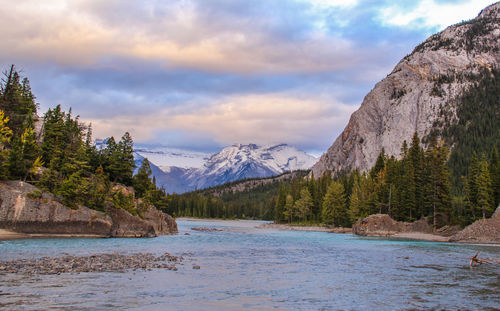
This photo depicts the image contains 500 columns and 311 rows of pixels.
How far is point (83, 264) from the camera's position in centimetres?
2984

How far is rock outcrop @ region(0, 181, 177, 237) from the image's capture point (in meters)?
51.8

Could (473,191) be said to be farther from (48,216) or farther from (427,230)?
(48,216)

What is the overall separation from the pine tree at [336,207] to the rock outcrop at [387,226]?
26875mm

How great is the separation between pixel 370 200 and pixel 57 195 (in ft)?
261

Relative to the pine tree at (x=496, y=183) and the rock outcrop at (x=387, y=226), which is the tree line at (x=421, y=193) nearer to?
the pine tree at (x=496, y=183)

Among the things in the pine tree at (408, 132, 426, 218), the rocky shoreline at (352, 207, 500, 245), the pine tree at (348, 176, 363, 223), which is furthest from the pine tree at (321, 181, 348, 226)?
the pine tree at (408, 132, 426, 218)

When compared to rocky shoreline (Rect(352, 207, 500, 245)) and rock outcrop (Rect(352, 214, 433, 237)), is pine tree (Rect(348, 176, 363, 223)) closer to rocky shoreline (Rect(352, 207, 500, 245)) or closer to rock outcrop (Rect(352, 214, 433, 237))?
rocky shoreline (Rect(352, 207, 500, 245))

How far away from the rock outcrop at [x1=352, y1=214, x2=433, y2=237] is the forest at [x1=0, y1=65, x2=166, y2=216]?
50756 mm

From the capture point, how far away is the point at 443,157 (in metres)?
93.6

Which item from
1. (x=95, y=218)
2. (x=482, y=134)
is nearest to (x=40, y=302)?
(x=95, y=218)

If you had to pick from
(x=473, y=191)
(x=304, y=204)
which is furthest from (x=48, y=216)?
(x=304, y=204)

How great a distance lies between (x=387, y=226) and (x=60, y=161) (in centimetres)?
7134

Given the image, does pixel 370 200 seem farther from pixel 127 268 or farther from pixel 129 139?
pixel 127 268

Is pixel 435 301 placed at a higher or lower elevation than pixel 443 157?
lower
